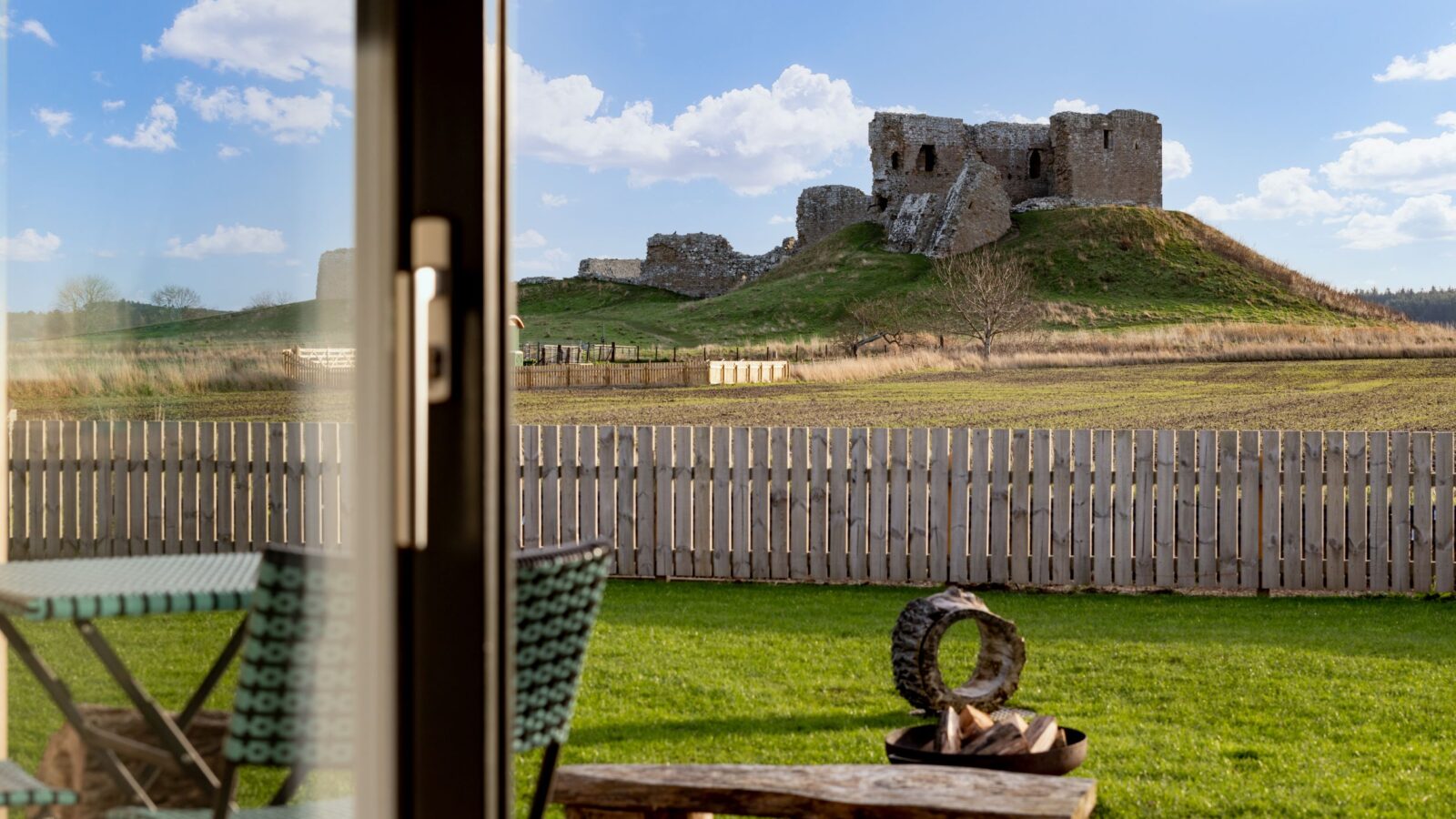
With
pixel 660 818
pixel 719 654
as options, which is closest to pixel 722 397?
pixel 719 654

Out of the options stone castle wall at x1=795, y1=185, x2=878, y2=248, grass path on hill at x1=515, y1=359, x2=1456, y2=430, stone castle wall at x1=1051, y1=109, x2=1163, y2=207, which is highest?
stone castle wall at x1=1051, y1=109, x2=1163, y2=207

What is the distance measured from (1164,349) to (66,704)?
33822mm

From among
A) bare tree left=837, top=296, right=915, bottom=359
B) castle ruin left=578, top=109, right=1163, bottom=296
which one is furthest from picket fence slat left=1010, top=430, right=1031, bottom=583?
castle ruin left=578, top=109, right=1163, bottom=296

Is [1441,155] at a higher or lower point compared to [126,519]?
higher

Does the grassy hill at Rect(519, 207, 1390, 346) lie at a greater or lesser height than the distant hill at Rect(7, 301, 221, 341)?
greater

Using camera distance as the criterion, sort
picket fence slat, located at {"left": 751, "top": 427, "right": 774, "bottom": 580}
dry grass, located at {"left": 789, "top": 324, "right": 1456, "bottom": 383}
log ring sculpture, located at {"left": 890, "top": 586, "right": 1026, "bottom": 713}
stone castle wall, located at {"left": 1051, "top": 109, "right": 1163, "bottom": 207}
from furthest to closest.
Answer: stone castle wall, located at {"left": 1051, "top": 109, "right": 1163, "bottom": 207}
dry grass, located at {"left": 789, "top": 324, "right": 1456, "bottom": 383}
picket fence slat, located at {"left": 751, "top": 427, "right": 774, "bottom": 580}
log ring sculpture, located at {"left": 890, "top": 586, "right": 1026, "bottom": 713}

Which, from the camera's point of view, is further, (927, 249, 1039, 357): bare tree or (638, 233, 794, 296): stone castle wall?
(638, 233, 794, 296): stone castle wall

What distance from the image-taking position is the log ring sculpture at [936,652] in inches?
175

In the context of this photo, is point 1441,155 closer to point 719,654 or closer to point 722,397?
point 722,397

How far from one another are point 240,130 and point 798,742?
318 centimetres

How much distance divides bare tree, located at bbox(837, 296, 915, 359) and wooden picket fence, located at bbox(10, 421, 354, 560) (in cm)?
3604

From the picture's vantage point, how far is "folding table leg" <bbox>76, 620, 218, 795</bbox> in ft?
5.58

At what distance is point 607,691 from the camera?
5090 millimetres

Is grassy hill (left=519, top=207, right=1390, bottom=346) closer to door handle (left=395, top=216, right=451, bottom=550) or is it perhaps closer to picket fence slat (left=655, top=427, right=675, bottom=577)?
picket fence slat (left=655, top=427, right=675, bottom=577)
